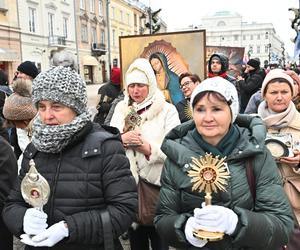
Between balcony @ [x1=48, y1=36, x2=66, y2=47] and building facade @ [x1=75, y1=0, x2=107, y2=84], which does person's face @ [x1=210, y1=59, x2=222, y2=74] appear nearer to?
balcony @ [x1=48, y1=36, x2=66, y2=47]

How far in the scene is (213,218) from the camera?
5.74 ft

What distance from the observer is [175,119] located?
3354mm

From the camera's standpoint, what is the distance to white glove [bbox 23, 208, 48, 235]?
192cm

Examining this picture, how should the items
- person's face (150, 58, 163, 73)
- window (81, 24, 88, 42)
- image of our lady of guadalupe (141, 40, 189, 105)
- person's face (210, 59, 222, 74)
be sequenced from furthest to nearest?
window (81, 24, 88, 42)
person's face (150, 58, 163, 73)
image of our lady of guadalupe (141, 40, 189, 105)
person's face (210, 59, 222, 74)

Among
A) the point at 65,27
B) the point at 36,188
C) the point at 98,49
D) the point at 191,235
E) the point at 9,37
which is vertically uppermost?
the point at 65,27

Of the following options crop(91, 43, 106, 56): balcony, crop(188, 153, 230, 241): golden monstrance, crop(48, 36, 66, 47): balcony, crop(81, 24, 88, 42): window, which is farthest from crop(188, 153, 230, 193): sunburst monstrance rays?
crop(91, 43, 106, 56): balcony

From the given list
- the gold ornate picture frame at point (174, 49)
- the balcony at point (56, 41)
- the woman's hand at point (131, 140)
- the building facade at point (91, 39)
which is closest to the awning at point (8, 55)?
the balcony at point (56, 41)

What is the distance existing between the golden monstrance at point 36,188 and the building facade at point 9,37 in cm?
3080

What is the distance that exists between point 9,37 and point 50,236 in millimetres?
33747

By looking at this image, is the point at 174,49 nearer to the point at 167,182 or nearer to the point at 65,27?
the point at 167,182

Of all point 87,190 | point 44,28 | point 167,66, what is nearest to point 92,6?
point 44,28

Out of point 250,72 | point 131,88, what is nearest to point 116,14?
point 250,72

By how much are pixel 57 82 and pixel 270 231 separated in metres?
1.28

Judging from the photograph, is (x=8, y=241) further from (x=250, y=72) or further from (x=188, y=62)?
(x=250, y=72)
